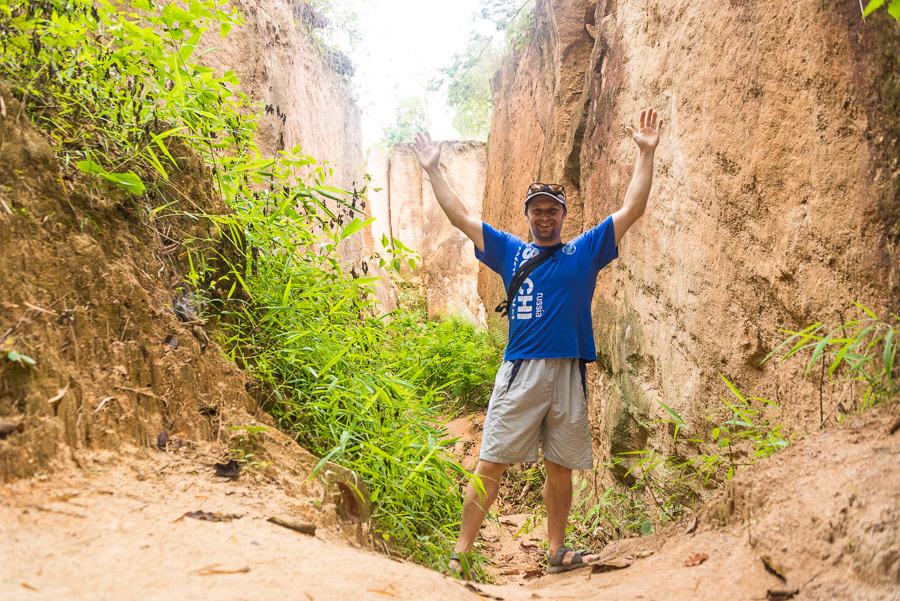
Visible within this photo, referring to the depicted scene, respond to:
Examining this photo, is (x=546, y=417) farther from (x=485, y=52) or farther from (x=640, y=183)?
(x=485, y=52)

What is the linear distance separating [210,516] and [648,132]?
247 centimetres

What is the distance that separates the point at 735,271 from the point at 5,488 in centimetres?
275

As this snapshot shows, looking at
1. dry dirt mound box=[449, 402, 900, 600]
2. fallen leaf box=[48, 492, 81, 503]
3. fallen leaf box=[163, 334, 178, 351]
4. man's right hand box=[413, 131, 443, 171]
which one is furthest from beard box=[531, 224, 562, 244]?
fallen leaf box=[48, 492, 81, 503]

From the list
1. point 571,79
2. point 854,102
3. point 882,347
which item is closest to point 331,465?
point 882,347

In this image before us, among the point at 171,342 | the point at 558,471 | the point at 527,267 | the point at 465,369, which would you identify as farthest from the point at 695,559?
the point at 465,369

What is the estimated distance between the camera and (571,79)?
5453 mm

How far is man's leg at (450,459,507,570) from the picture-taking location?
2814mm

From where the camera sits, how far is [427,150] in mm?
3316

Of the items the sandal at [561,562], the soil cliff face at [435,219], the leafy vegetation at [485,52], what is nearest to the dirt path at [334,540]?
the sandal at [561,562]

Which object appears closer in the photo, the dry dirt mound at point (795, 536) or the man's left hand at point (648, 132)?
the dry dirt mound at point (795, 536)

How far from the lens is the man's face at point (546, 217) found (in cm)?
301

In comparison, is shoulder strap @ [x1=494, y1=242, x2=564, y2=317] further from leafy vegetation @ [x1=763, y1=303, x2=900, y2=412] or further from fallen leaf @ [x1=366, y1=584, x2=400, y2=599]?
fallen leaf @ [x1=366, y1=584, x2=400, y2=599]

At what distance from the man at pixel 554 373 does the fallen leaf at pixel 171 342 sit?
4.80 feet

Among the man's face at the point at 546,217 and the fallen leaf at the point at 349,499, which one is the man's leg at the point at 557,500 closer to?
the fallen leaf at the point at 349,499
